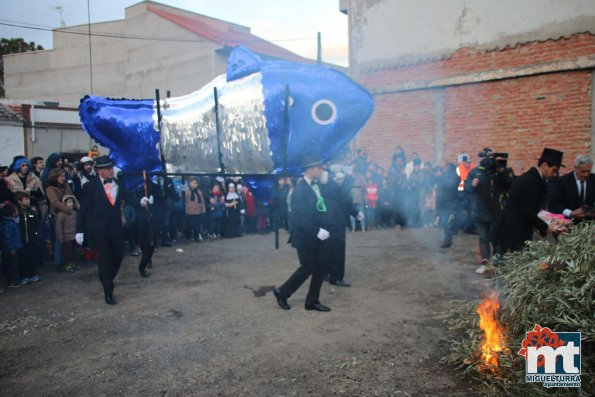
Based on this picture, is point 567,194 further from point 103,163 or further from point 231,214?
point 231,214

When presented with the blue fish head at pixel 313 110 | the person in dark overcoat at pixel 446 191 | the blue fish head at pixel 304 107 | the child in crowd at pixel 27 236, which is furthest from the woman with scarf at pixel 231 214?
the blue fish head at pixel 313 110

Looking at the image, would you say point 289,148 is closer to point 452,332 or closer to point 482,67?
point 452,332

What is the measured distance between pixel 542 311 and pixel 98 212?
528 cm

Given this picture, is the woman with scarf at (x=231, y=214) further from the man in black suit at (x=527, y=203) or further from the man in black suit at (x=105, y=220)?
the man in black suit at (x=527, y=203)

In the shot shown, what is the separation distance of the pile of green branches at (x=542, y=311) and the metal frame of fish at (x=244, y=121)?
2139 mm

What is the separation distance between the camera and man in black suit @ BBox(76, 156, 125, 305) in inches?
247

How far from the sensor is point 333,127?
4.72 meters

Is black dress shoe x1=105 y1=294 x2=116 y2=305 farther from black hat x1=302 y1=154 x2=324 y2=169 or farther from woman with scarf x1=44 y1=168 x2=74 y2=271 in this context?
black hat x1=302 y1=154 x2=324 y2=169

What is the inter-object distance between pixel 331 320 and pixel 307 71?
2751 mm

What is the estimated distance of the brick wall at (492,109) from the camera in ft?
35.5

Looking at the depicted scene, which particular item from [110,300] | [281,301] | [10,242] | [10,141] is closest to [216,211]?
[10,242]

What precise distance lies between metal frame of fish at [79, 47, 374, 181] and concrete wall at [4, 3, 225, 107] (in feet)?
59.6

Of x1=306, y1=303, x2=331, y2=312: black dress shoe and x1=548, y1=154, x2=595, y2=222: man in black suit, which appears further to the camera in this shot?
x1=548, y1=154, x2=595, y2=222: man in black suit

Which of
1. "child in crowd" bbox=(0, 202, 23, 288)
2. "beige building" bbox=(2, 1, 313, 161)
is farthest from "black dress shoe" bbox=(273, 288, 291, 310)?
"beige building" bbox=(2, 1, 313, 161)
